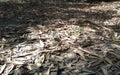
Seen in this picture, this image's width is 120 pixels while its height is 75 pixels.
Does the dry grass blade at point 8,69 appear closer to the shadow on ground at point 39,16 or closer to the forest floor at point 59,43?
the forest floor at point 59,43

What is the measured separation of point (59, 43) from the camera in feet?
14.2

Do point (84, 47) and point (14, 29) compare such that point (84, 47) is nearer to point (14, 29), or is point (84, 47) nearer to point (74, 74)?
point (74, 74)

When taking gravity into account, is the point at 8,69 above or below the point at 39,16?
below

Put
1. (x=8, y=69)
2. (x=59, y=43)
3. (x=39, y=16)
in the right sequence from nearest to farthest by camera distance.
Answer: (x=8, y=69), (x=59, y=43), (x=39, y=16)

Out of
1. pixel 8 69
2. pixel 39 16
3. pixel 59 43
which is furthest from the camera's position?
pixel 39 16

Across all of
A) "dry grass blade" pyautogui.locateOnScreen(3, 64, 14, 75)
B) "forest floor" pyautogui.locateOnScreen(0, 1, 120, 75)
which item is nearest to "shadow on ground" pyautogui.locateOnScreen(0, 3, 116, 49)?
"forest floor" pyautogui.locateOnScreen(0, 1, 120, 75)

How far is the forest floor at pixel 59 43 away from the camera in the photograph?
3.65 m

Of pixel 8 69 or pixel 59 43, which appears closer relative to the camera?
pixel 8 69

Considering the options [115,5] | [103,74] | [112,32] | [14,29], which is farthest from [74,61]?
[115,5]

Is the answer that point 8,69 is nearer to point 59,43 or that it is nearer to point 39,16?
point 59,43

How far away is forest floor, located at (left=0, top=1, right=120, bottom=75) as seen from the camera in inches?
144

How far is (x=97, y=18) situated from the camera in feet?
20.7

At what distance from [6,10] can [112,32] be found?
11.1 ft

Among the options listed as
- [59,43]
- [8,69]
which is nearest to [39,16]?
[59,43]
